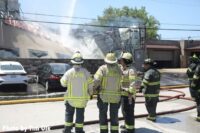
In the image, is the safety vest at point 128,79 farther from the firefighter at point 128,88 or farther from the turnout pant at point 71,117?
the turnout pant at point 71,117

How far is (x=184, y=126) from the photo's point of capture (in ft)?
30.0

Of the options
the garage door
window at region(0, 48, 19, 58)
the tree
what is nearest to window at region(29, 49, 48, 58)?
window at region(0, 48, 19, 58)

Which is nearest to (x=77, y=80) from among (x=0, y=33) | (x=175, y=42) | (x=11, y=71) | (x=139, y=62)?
(x=11, y=71)

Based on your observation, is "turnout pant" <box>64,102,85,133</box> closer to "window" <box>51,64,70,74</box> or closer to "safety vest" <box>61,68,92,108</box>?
"safety vest" <box>61,68,92,108</box>

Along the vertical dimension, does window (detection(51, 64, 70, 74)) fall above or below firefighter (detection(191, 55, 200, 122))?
above

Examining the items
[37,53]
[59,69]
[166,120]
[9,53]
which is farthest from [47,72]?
[37,53]

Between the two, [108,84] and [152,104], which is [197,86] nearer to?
[152,104]

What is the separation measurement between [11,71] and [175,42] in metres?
45.0

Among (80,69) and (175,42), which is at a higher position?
(175,42)

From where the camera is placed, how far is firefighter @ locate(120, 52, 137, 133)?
7895 mm

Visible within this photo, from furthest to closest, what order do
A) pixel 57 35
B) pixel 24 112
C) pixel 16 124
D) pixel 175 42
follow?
pixel 175 42, pixel 57 35, pixel 24 112, pixel 16 124

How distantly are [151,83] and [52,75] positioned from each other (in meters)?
10.0

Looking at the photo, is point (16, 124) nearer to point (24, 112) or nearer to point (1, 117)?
point (1, 117)

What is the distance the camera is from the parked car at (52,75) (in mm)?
18375
